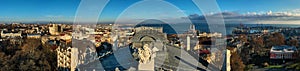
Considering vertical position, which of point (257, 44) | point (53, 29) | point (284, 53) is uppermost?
point (53, 29)

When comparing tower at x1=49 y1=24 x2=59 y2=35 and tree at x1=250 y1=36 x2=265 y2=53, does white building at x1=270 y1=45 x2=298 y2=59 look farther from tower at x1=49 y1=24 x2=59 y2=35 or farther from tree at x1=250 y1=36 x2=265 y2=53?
tower at x1=49 y1=24 x2=59 y2=35

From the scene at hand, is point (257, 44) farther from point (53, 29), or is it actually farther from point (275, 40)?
point (53, 29)

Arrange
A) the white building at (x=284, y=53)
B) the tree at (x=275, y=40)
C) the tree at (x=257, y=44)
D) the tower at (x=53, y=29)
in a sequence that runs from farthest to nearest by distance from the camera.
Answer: the tower at (x=53, y=29) → the tree at (x=275, y=40) → the tree at (x=257, y=44) → the white building at (x=284, y=53)

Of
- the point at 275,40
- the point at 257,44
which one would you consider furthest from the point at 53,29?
the point at 275,40

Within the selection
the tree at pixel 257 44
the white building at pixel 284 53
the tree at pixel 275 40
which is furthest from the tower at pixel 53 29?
the white building at pixel 284 53

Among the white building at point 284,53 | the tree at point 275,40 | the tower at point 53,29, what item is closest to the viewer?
the white building at point 284,53

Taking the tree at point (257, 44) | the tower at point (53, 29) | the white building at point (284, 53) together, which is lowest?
the white building at point (284, 53)

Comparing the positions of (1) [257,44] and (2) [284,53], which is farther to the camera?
(1) [257,44]

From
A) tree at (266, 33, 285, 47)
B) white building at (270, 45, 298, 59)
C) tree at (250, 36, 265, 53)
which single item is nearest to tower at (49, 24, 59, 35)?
tree at (250, 36, 265, 53)

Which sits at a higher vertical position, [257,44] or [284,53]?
[257,44]

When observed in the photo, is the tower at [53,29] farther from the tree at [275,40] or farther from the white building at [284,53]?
the white building at [284,53]

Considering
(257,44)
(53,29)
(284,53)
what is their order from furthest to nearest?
(53,29)
(257,44)
(284,53)

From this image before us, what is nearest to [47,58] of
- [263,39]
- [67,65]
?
[67,65]

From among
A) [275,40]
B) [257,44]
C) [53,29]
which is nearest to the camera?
[257,44]
